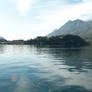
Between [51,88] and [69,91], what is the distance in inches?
118

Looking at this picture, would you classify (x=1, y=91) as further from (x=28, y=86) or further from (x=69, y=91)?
(x=69, y=91)

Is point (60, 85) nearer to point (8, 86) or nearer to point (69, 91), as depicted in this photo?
point (69, 91)

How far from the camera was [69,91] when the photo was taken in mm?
21344

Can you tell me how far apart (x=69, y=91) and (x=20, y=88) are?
7.62 m

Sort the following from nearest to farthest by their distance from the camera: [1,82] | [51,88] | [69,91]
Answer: [69,91] → [51,88] → [1,82]

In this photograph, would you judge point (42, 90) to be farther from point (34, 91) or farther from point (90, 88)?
point (90, 88)

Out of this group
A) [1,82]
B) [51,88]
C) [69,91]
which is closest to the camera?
[69,91]

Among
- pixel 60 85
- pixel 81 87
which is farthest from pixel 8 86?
pixel 81 87

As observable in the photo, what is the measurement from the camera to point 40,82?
26.1 metres

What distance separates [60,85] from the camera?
24156 mm

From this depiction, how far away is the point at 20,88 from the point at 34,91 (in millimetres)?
2609

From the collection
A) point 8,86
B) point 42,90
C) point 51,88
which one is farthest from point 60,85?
point 8,86

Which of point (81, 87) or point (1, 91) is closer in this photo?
point (1, 91)

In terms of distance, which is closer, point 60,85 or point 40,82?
point 60,85
